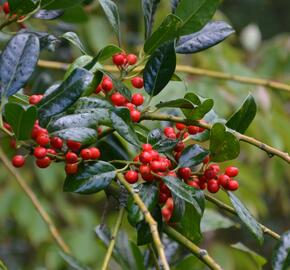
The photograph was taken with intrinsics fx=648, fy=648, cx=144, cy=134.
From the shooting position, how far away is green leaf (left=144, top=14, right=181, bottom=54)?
61cm

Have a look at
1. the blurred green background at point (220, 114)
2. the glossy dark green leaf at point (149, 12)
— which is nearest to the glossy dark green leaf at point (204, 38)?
the glossy dark green leaf at point (149, 12)

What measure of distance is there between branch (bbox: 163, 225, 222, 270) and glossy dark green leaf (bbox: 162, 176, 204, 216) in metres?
0.04

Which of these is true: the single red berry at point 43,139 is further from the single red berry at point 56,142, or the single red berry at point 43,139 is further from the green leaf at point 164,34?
the green leaf at point 164,34

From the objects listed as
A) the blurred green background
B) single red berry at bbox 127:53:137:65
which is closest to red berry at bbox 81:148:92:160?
single red berry at bbox 127:53:137:65

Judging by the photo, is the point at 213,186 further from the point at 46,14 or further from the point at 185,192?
the point at 46,14

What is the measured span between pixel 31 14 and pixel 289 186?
3.33 metres

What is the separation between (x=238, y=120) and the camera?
0.63 metres

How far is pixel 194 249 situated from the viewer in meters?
0.62

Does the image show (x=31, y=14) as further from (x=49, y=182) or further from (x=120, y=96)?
(x=49, y=182)

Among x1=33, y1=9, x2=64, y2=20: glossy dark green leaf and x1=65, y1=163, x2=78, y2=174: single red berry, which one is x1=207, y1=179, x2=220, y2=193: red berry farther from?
x1=33, y1=9, x2=64, y2=20: glossy dark green leaf

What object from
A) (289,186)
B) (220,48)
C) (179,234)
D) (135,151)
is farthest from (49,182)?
(289,186)

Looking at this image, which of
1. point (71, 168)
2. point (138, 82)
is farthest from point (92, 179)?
point (138, 82)

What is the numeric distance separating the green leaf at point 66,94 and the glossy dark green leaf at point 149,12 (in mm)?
117

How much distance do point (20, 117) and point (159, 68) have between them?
0.47 ft
